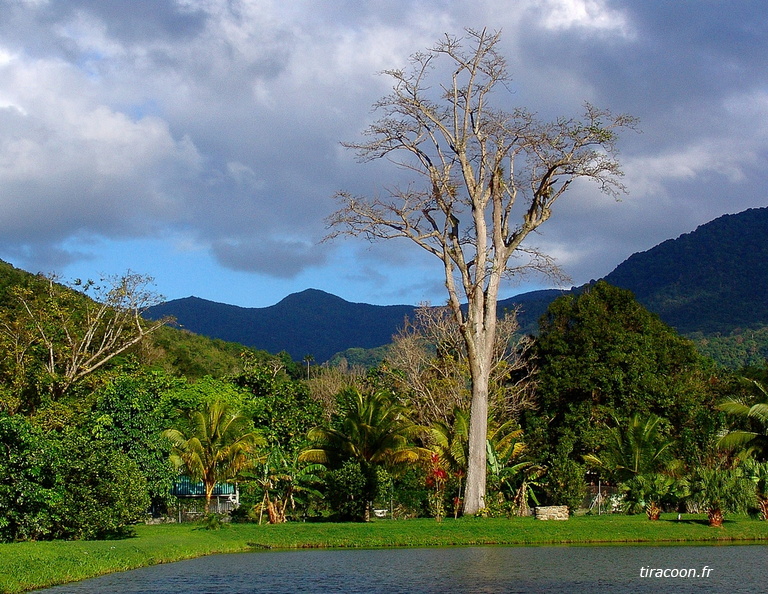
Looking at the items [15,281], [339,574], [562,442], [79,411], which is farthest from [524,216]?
[15,281]

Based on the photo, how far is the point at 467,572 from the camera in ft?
51.3

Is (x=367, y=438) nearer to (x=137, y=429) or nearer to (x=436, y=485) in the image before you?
(x=436, y=485)

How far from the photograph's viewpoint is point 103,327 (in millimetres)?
42844

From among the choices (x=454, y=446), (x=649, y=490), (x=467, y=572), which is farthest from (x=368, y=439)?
(x=467, y=572)

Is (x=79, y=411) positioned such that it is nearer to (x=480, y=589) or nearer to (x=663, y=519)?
(x=663, y=519)

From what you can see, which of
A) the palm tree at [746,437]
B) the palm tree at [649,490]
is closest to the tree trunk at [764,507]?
the palm tree at [649,490]

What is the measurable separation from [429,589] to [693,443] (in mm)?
24411

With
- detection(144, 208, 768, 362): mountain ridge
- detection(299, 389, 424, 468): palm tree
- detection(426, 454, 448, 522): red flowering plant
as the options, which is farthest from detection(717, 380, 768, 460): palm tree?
detection(144, 208, 768, 362): mountain ridge

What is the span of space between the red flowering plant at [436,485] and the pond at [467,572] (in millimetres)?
7972

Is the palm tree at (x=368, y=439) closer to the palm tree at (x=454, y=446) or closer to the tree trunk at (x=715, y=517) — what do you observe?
the palm tree at (x=454, y=446)

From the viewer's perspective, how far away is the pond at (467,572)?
13.5m

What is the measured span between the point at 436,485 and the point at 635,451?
7991 mm

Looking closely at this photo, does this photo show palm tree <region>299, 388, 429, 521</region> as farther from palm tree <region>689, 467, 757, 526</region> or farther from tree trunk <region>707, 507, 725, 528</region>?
tree trunk <region>707, 507, 725, 528</region>

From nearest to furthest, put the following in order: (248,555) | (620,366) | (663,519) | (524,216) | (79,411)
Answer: (248,555)
(663,519)
(524,216)
(79,411)
(620,366)
